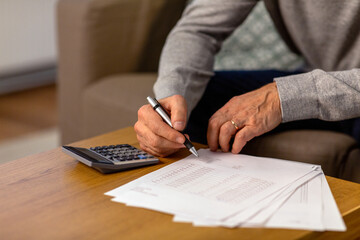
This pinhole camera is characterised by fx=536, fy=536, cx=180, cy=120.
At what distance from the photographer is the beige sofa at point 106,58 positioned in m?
1.65

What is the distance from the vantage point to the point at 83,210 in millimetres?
699

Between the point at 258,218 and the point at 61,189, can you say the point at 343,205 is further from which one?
the point at 61,189

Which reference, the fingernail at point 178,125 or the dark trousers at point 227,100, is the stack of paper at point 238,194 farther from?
the dark trousers at point 227,100

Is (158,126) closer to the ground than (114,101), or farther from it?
farther from it

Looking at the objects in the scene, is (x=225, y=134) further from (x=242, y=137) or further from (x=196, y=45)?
(x=196, y=45)

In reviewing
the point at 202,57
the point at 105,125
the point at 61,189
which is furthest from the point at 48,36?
the point at 61,189

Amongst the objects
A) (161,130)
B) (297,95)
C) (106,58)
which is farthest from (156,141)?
(106,58)

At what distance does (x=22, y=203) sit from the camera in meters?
0.73

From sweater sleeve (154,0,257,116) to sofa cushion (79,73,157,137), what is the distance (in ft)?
1.06

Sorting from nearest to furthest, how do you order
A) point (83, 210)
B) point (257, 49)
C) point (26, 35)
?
point (83, 210) < point (257, 49) < point (26, 35)

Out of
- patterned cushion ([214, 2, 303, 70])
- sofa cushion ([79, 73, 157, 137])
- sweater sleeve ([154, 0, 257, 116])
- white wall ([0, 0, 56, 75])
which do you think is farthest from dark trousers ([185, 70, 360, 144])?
white wall ([0, 0, 56, 75])

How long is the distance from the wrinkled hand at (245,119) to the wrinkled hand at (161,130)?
7 centimetres

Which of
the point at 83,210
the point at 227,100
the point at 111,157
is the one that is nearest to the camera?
the point at 83,210

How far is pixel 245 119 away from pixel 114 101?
758 mm
